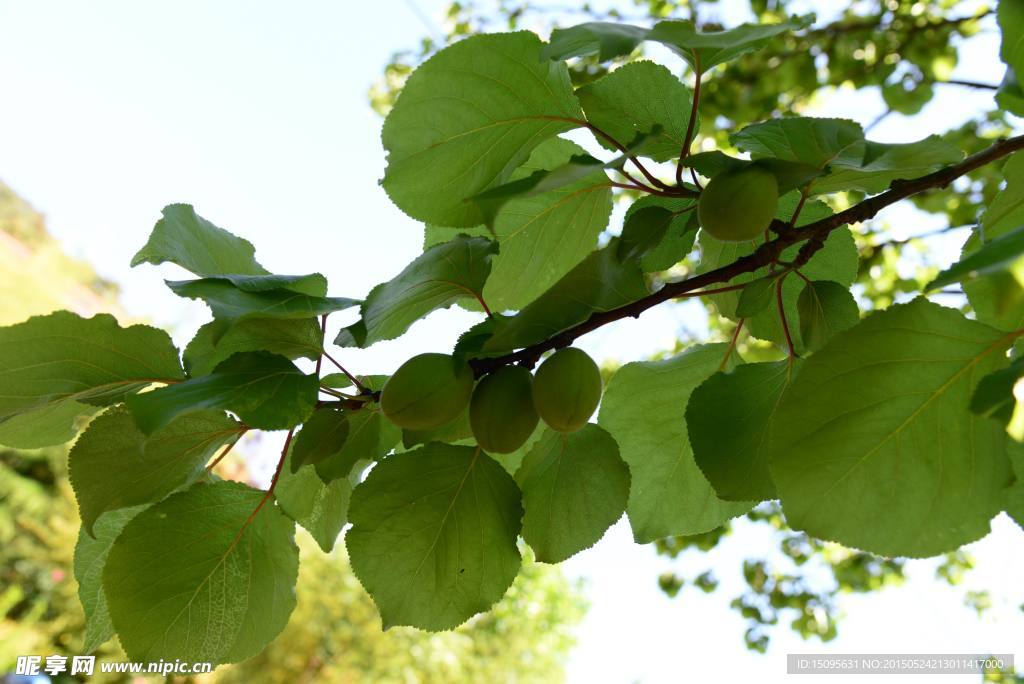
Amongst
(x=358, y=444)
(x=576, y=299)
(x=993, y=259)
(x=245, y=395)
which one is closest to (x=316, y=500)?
(x=358, y=444)

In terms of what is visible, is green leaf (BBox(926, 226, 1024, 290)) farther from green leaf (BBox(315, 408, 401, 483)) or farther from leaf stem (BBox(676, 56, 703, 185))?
green leaf (BBox(315, 408, 401, 483))

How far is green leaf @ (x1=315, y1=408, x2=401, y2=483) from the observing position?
569mm

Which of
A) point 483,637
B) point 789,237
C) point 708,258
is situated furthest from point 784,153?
point 483,637

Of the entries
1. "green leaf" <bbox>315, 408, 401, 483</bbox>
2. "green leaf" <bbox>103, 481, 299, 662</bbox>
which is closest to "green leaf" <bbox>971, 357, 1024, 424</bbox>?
"green leaf" <bbox>315, 408, 401, 483</bbox>

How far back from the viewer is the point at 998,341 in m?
0.44

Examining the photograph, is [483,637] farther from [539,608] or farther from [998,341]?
[998,341]

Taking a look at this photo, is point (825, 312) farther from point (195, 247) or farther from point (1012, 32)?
point (195, 247)

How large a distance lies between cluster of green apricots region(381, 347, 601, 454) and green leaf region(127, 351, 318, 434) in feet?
0.19

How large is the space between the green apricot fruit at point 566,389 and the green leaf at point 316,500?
0.73 ft

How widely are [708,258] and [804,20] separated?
0.68 ft

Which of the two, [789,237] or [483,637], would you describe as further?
[483,637]

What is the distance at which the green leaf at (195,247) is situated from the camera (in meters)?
0.56

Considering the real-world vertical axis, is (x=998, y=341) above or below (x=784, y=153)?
below

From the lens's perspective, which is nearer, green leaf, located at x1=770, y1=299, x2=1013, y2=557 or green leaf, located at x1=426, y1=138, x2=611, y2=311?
green leaf, located at x1=770, y1=299, x2=1013, y2=557
